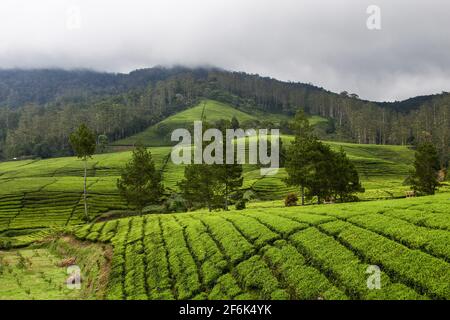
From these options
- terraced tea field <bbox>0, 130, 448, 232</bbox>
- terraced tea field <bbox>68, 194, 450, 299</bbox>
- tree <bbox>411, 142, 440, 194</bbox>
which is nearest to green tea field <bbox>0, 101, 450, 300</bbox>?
terraced tea field <bbox>68, 194, 450, 299</bbox>

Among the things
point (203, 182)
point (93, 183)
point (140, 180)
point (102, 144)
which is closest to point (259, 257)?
point (203, 182)

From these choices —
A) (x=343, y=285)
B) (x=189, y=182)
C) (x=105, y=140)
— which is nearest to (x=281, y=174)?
(x=189, y=182)

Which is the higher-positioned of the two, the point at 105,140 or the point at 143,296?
the point at 105,140

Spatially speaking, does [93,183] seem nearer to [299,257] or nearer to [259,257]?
[259,257]

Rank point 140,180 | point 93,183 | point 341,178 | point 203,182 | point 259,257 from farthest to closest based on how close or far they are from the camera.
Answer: point 93,183 < point 140,180 < point 203,182 < point 341,178 < point 259,257

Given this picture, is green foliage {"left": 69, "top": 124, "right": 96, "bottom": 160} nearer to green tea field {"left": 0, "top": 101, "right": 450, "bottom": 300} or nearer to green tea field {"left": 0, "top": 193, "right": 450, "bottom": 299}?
green tea field {"left": 0, "top": 101, "right": 450, "bottom": 300}

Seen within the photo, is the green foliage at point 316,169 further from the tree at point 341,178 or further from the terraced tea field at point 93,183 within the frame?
the terraced tea field at point 93,183

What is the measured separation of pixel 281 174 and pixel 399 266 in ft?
352

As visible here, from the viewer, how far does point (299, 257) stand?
2639 cm

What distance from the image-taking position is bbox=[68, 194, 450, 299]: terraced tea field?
2106 centimetres

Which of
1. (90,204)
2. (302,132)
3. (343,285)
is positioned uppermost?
(302,132)
